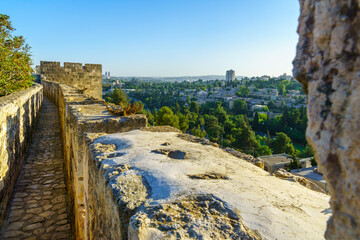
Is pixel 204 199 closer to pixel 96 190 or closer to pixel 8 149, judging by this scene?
pixel 96 190

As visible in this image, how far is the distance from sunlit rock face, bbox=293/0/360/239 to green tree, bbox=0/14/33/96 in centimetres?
587

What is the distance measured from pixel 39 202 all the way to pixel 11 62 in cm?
381

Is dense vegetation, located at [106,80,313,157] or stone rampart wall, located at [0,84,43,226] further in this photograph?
dense vegetation, located at [106,80,313,157]

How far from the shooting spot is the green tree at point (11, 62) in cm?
551

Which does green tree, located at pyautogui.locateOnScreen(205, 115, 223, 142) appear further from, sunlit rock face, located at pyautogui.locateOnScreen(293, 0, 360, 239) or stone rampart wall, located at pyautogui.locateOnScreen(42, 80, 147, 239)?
sunlit rock face, located at pyautogui.locateOnScreen(293, 0, 360, 239)

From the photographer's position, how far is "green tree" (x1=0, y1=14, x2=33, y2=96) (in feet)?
18.1

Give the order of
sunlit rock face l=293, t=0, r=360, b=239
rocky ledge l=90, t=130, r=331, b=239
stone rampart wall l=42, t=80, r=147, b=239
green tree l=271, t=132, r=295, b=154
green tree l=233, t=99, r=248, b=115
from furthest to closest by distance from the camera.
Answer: green tree l=233, t=99, r=248, b=115
green tree l=271, t=132, r=295, b=154
stone rampart wall l=42, t=80, r=147, b=239
rocky ledge l=90, t=130, r=331, b=239
sunlit rock face l=293, t=0, r=360, b=239

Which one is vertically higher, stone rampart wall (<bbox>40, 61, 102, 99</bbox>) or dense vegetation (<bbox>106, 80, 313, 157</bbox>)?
stone rampart wall (<bbox>40, 61, 102, 99</bbox>)

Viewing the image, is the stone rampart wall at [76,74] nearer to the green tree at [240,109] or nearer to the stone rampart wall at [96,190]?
the stone rampart wall at [96,190]

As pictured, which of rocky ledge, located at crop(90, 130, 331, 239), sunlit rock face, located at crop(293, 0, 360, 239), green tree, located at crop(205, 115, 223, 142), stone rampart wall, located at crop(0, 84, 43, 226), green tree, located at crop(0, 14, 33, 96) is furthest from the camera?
green tree, located at crop(205, 115, 223, 142)

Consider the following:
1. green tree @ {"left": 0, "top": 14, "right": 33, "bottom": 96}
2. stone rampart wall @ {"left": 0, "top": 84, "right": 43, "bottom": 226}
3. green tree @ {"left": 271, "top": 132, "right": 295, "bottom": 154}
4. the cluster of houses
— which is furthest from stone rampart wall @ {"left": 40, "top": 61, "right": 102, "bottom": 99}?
the cluster of houses

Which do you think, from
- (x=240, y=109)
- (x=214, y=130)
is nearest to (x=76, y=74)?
(x=214, y=130)

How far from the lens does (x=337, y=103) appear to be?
22.3 inches

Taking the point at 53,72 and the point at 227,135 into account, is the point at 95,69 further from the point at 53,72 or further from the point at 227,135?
the point at 227,135
